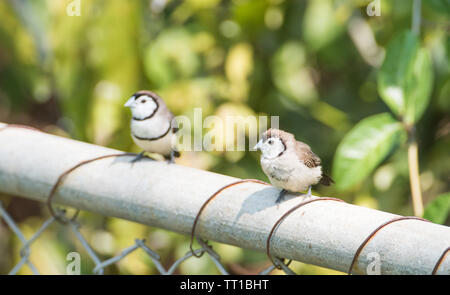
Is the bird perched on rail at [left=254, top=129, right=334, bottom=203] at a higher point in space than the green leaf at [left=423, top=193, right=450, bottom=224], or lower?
higher

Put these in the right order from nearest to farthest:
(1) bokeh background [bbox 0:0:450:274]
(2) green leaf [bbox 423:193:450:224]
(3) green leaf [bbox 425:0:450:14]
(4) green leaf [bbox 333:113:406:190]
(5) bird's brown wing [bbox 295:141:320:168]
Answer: (2) green leaf [bbox 423:193:450:224]
(5) bird's brown wing [bbox 295:141:320:168]
(4) green leaf [bbox 333:113:406:190]
(3) green leaf [bbox 425:0:450:14]
(1) bokeh background [bbox 0:0:450:274]

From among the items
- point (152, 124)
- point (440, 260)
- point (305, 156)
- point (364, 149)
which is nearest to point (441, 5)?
point (364, 149)

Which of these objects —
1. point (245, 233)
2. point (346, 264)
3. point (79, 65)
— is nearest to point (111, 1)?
point (79, 65)

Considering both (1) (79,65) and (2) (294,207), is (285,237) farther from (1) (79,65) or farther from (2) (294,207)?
(1) (79,65)

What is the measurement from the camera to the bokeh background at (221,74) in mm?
3035

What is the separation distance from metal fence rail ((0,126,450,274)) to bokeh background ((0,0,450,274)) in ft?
4.36

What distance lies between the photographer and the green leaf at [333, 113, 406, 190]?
6.19ft

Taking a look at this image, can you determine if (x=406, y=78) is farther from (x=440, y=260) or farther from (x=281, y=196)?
(x=440, y=260)

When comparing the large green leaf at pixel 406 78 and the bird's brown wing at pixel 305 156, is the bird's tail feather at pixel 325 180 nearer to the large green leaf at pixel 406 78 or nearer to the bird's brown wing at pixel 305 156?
the bird's brown wing at pixel 305 156

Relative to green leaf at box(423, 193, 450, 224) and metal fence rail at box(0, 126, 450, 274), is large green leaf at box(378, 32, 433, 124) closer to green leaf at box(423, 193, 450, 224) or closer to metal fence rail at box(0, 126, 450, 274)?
green leaf at box(423, 193, 450, 224)

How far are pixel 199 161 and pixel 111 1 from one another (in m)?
0.81

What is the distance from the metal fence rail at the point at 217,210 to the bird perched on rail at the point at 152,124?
2.22 ft

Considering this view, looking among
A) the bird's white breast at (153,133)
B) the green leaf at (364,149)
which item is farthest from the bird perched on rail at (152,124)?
the green leaf at (364,149)

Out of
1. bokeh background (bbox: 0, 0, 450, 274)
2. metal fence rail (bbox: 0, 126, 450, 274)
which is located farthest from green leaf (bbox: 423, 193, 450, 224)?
bokeh background (bbox: 0, 0, 450, 274)
